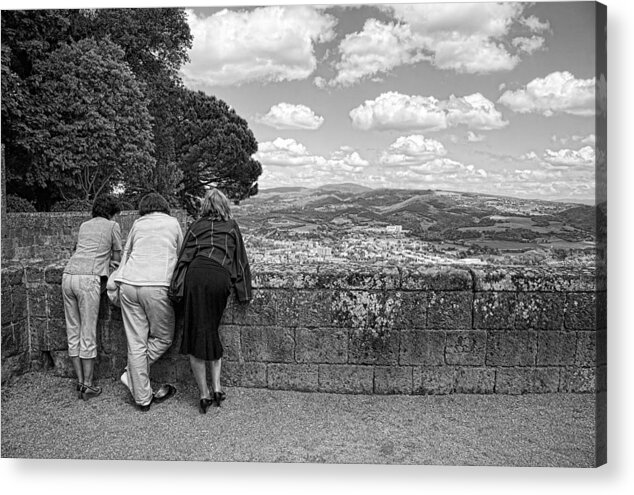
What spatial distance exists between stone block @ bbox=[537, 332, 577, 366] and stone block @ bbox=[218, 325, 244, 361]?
6.23ft

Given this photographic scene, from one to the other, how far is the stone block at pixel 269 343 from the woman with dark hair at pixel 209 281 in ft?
0.77

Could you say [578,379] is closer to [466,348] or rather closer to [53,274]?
[466,348]

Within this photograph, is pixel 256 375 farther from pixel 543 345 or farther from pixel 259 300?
pixel 543 345

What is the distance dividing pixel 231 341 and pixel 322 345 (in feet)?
1.94

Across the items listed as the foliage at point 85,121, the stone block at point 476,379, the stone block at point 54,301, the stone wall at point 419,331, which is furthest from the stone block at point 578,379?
the foliage at point 85,121

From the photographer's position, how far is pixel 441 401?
3410 millimetres

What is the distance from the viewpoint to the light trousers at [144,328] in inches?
129

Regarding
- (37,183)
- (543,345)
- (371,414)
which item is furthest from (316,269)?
(37,183)

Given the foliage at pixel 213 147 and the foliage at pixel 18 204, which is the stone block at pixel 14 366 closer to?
the foliage at pixel 18 204

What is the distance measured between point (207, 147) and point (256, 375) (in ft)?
10.1

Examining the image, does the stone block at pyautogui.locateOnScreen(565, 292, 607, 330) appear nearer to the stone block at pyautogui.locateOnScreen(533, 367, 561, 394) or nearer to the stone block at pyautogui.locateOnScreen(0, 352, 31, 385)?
the stone block at pyautogui.locateOnScreen(533, 367, 561, 394)

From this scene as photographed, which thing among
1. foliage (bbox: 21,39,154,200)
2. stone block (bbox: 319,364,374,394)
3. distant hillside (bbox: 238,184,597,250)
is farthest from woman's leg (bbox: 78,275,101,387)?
distant hillside (bbox: 238,184,597,250)

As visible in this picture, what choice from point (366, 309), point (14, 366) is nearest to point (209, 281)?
point (366, 309)

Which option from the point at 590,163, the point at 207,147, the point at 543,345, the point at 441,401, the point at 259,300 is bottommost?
the point at 441,401
